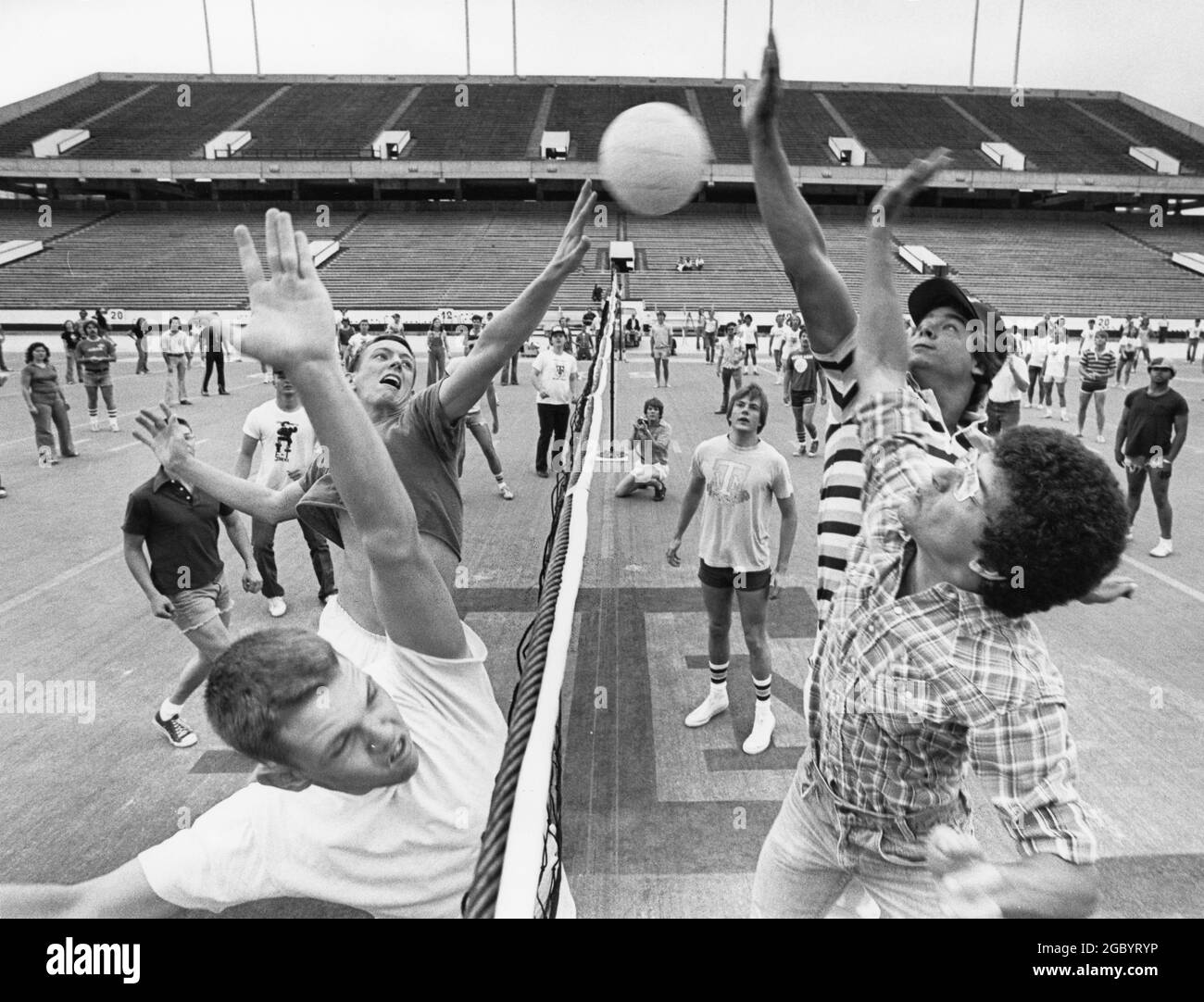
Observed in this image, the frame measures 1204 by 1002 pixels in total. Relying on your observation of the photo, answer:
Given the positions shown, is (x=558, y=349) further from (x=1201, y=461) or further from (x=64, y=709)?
(x=1201, y=461)

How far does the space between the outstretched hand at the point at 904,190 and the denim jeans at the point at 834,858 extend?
149 centimetres

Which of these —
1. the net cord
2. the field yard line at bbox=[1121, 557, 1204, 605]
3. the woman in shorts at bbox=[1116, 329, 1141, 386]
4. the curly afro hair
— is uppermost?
the curly afro hair

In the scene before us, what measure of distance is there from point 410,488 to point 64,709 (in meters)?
3.69

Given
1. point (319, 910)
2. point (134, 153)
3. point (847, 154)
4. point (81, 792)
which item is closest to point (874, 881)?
point (319, 910)

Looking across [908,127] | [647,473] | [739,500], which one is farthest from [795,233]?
[908,127]

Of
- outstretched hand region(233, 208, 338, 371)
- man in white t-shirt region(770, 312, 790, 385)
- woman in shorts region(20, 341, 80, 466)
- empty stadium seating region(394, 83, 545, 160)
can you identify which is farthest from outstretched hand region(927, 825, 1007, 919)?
empty stadium seating region(394, 83, 545, 160)

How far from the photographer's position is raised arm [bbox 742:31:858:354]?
86.0 inches

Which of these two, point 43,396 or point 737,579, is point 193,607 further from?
point 43,396

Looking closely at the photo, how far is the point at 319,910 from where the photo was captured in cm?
346

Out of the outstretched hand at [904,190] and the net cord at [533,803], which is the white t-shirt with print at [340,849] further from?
the outstretched hand at [904,190]

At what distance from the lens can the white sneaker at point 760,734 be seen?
4.59 m

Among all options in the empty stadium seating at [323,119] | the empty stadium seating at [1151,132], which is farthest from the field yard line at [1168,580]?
the empty stadium seating at [1151,132]

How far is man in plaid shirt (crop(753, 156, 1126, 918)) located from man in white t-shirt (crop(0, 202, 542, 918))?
0.93m

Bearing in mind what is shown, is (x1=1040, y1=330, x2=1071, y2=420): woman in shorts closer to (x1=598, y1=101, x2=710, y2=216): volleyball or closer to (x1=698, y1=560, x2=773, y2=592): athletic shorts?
(x1=698, y1=560, x2=773, y2=592): athletic shorts
